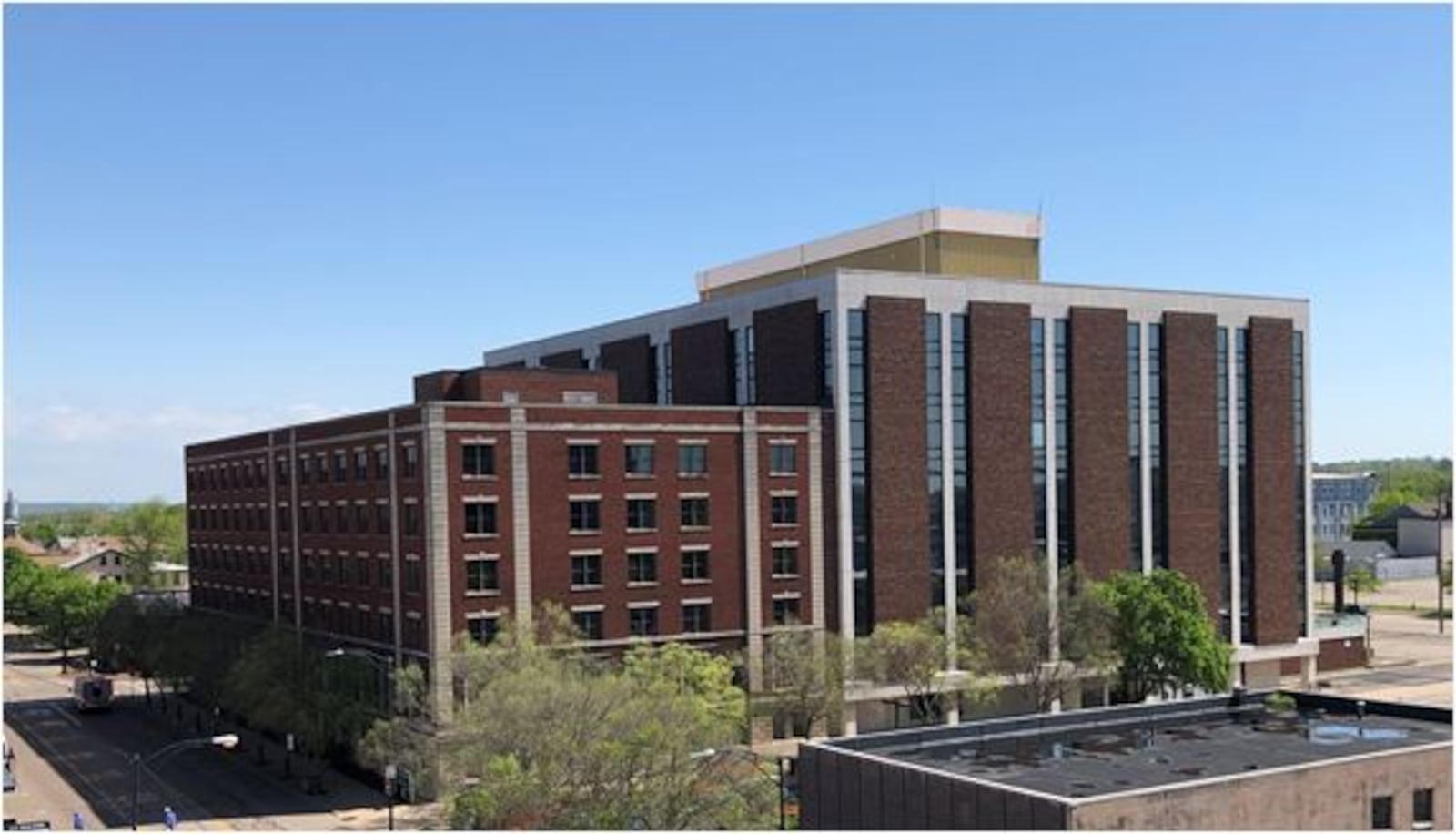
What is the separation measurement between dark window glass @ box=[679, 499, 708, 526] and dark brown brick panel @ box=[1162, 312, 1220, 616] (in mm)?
31010

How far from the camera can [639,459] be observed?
6956 cm

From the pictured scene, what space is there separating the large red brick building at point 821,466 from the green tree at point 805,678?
7.63 ft

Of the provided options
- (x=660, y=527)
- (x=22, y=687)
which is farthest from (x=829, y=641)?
(x=22, y=687)

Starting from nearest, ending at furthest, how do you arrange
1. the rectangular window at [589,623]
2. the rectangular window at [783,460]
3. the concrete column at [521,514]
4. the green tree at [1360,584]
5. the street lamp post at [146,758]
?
the street lamp post at [146,758] → the concrete column at [521,514] → the rectangular window at [589,623] → the rectangular window at [783,460] → the green tree at [1360,584]

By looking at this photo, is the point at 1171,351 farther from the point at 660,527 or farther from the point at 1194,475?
the point at 660,527

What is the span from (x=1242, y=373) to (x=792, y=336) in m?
30.7

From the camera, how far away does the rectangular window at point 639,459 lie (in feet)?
227

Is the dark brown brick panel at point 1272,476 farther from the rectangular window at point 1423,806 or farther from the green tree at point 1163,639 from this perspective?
the rectangular window at point 1423,806

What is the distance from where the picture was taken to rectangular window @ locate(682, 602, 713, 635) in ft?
231

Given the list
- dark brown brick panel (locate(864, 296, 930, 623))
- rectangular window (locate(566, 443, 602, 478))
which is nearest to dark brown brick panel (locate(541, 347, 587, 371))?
dark brown brick panel (locate(864, 296, 930, 623))

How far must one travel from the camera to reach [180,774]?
70062mm

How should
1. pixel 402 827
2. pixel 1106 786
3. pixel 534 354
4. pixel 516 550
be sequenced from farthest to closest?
pixel 534 354, pixel 516 550, pixel 402 827, pixel 1106 786

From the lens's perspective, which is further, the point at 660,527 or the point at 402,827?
the point at 660,527

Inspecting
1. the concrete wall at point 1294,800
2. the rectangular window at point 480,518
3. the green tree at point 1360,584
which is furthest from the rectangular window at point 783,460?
the green tree at point 1360,584
